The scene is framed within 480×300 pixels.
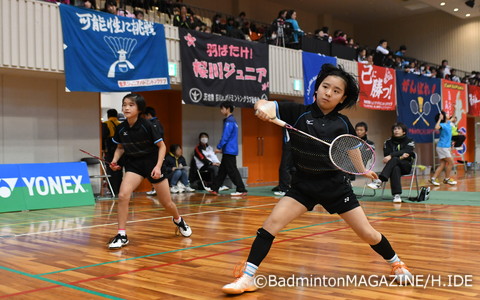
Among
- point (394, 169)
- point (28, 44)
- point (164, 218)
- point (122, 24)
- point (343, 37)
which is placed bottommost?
point (164, 218)

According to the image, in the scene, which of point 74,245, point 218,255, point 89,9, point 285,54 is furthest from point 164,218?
point 285,54

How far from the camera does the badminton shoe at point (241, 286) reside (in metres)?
3.04

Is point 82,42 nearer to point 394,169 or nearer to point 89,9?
point 89,9

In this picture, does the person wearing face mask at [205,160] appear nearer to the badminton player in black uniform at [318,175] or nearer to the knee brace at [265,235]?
the badminton player in black uniform at [318,175]

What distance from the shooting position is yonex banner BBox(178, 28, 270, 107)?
434 inches

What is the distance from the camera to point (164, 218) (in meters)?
6.97

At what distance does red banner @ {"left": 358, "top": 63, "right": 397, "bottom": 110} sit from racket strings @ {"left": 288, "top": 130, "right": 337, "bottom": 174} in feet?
→ 41.3

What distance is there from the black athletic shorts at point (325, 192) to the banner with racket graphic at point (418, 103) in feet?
48.3

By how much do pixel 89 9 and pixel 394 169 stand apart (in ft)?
21.0

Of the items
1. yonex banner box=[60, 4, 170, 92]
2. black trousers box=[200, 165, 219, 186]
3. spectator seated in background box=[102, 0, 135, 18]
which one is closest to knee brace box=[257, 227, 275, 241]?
yonex banner box=[60, 4, 170, 92]

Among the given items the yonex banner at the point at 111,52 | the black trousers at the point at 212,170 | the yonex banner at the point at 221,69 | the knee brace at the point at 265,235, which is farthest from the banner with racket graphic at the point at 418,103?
the knee brace at the point at 265,235

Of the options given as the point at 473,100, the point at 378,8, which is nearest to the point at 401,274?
the point at 473,100

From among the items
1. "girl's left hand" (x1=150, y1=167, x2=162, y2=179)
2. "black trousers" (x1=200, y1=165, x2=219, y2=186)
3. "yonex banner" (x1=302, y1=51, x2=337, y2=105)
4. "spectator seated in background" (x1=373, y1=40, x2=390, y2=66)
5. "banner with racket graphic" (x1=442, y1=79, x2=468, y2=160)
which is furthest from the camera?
"banner with racket graphic" (x1=442, y1=79, x2=468, y2=160)

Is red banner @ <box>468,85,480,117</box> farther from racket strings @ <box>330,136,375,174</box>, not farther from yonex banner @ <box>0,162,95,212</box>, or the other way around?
racket strings @ <box>330,136,375,174</box>
